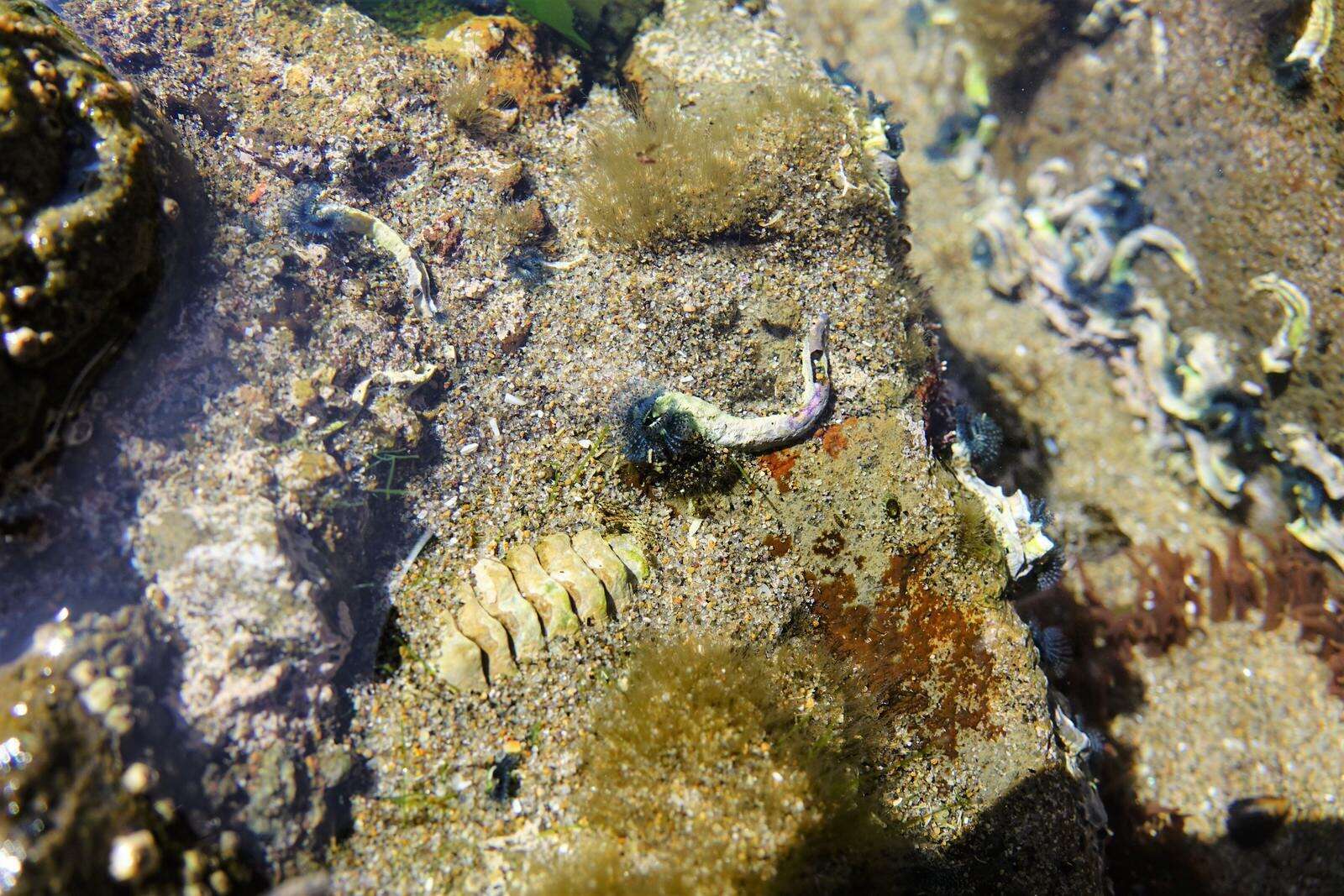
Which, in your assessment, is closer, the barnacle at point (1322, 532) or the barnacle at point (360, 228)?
the barnacle at point (360, 228)

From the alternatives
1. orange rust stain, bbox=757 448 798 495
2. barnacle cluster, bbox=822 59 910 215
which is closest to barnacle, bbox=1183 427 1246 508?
barnacle cluster, bbox=822 59 910 215

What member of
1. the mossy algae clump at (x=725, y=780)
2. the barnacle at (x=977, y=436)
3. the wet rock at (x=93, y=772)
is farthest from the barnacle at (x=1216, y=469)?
the wet rock at (x=93, y=772)

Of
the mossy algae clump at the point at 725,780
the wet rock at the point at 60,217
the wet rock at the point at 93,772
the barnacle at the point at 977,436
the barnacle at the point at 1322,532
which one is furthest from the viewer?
the barnacle at the point at 1322,532

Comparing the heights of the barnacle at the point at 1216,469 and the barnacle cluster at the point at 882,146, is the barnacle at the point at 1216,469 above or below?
below

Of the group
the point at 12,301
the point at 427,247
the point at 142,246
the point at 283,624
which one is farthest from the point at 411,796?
the point at 427,247

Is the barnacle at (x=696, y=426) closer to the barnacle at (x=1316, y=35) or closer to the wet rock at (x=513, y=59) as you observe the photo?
the wet rock at (x=513, y=59)

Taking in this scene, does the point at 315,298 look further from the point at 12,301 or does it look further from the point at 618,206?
the point at 618,206
